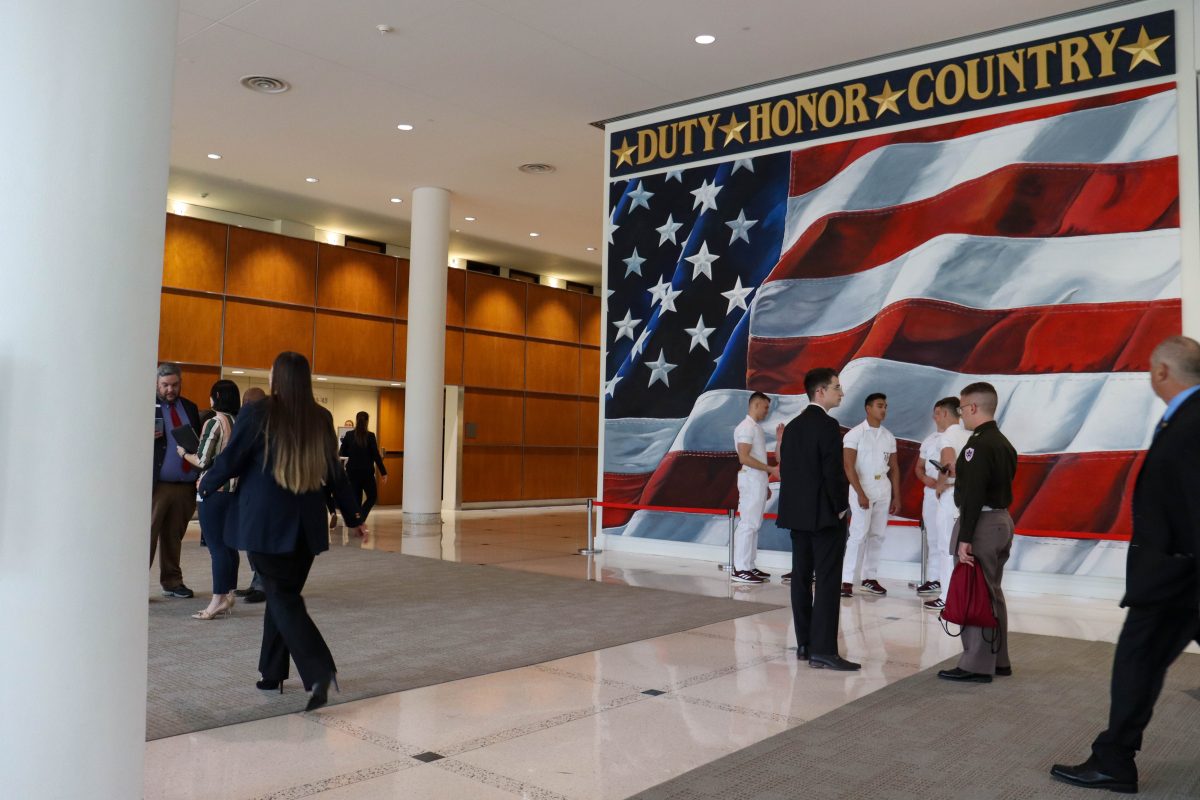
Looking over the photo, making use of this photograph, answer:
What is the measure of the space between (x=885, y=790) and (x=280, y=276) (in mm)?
13534

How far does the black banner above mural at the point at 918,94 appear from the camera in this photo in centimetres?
802

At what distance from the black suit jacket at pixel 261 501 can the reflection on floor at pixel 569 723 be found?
0.77 meters

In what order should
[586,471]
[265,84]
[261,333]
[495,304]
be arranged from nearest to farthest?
[265,84] < [261,333] < [495,304] < [586,471]

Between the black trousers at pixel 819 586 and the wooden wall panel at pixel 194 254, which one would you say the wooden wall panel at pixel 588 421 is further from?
the black trousers at pixel 819 586

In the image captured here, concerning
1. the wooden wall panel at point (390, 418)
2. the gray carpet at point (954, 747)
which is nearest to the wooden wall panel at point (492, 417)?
the wooden wall panel at point (390, 418)

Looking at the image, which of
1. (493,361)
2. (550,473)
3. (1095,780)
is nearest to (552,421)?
(550,473)

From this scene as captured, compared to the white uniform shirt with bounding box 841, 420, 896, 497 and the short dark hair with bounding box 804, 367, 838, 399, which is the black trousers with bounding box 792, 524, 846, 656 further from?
the white uniform shirt with bounding box 841, 420, 896, 497

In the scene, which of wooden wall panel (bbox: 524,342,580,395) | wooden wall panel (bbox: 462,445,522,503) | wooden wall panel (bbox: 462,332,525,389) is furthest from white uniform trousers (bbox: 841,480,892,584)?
wooden wall panel (bbox: 524,342,580,395)

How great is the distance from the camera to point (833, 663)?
5078 mm

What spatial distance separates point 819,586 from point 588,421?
579 inches

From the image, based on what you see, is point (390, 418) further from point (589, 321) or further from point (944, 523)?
point (944, 523)

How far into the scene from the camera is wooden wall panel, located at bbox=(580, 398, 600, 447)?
19.7 meters

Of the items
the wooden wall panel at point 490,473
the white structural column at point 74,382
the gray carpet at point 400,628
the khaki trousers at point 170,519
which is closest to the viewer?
the white structural column at point 74,382

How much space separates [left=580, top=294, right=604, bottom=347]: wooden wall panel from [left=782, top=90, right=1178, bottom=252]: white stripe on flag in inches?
402
